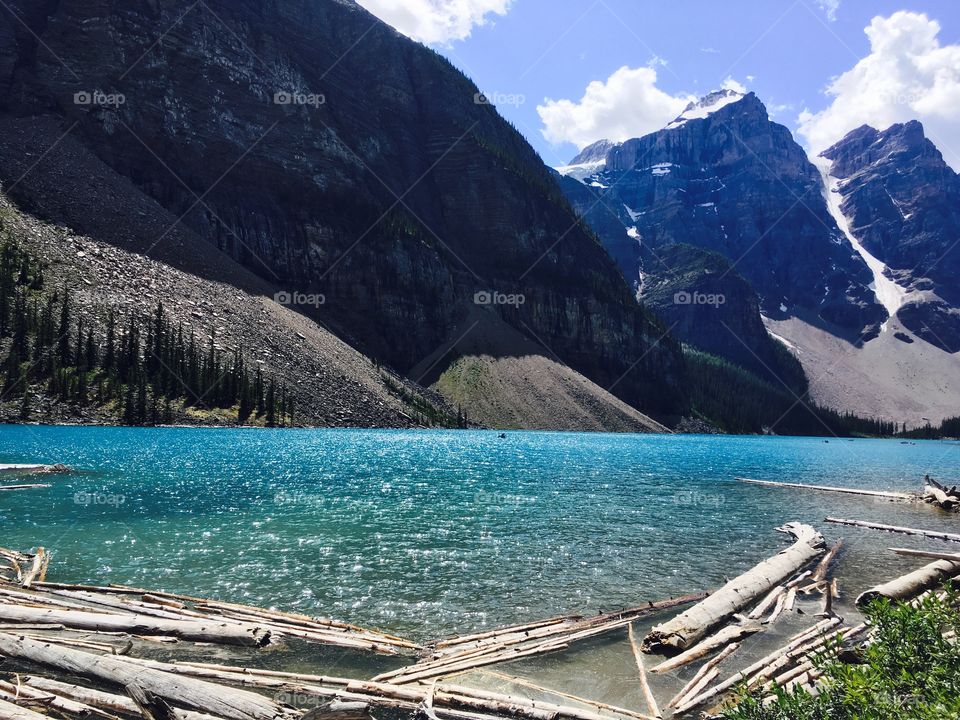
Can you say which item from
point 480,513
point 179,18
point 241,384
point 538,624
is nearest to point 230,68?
point 179,18

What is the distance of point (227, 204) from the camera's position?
181250 millimetres

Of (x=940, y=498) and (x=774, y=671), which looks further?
(x=940, y=498)

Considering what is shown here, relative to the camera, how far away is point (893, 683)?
8.48m

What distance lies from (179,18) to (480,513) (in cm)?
21317

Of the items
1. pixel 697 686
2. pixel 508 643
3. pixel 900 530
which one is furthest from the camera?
pixel 900 530

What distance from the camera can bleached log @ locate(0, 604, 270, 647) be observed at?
548 inches

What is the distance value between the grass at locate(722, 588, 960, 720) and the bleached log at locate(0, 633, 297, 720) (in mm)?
7577

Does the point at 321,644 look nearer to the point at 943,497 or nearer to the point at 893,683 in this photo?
the point at 893,683
